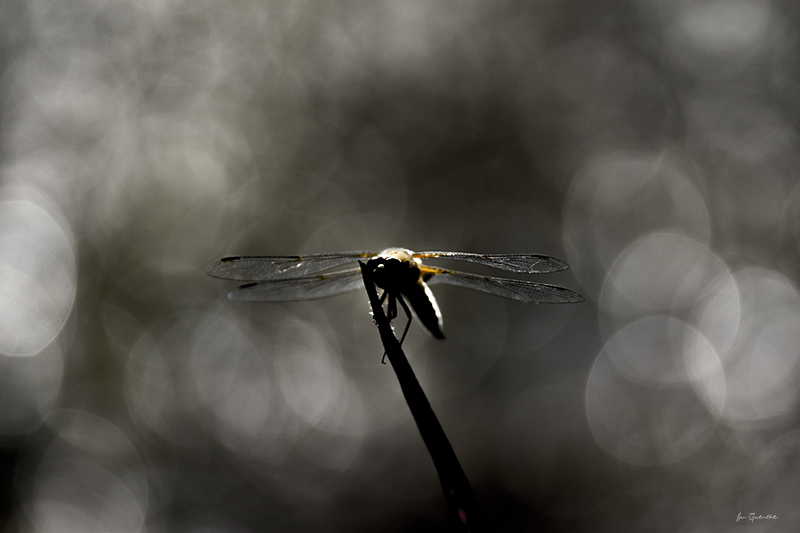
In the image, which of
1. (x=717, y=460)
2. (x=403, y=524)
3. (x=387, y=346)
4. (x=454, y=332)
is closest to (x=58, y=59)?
(x=454, y=332)

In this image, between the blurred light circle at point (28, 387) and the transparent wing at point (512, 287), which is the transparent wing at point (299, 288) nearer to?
the transparent wing at point (512, 287)

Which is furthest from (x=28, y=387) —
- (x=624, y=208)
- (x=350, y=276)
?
(x=624, y=208)

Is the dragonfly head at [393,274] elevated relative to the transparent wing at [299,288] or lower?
lower

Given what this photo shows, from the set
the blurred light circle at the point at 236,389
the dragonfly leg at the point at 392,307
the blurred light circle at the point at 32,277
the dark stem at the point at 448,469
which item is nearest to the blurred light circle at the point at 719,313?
the blurred light circle at the point at 236,389

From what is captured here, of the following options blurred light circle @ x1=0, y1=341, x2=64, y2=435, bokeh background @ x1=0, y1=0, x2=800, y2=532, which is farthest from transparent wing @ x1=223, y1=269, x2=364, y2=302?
blurred light circle @ x1=0, y1=341, x2=64, y2=435

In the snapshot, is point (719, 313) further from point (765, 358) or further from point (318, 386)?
point (318, 386)

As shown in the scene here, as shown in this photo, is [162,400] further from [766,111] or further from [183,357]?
[766,111]
